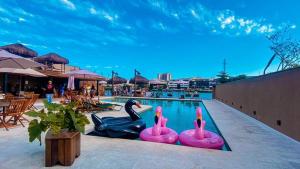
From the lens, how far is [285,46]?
1606cm

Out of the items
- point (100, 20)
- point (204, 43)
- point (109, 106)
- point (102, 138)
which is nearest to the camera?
point (102, 138)

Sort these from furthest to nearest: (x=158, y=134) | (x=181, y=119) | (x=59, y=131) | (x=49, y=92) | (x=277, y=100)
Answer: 1. (x=49, y=92)
2. (x=181, y=119)
3. (x=277, y=100)
4. (x=158, y=134)
5. (x=59, y=131)

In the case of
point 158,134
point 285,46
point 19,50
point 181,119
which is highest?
point 285,46

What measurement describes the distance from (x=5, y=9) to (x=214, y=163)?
20.9 metres

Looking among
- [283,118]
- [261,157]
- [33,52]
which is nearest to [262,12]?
[283,118]

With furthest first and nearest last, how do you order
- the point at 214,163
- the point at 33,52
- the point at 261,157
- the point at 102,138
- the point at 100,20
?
the point at 100,20
the point at 33,52
the point at 102,138
the point at 261,157
the point at 214,163

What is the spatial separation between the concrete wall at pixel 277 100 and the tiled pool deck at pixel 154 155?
0.92 m

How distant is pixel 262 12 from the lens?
15680 millimetres

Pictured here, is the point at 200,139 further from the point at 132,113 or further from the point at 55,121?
the point at 55,121

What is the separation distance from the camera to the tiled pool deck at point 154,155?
3.14 metres

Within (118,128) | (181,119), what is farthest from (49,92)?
(118,128)

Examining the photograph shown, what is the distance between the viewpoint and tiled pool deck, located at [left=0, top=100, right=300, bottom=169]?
314 centimetres

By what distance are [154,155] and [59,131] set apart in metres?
1.60

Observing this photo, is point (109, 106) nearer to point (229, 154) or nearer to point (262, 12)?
point (229, 154)
